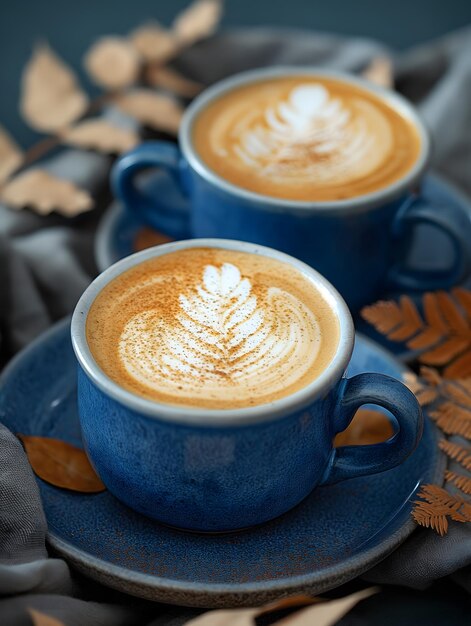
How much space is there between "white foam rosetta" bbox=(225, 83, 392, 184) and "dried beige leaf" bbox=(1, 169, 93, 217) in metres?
0.26

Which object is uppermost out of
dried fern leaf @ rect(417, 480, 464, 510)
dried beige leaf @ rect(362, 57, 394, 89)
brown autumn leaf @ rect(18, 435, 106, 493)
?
brown autumn leaf @ rect(18, 435, 106, 493)

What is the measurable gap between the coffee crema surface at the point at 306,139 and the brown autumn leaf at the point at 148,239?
6.8 inches

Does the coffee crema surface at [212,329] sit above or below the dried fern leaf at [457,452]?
above

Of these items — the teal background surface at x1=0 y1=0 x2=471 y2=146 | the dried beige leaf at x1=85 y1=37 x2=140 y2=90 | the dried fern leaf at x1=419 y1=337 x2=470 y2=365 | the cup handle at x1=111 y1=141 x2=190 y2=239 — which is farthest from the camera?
the teal background surface at x1=0 y1=0 x2=471 y2=146

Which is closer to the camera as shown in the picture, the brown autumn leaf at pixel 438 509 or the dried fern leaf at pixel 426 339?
the brown autumn leaf at pixel 438 509

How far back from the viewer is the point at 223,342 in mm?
983

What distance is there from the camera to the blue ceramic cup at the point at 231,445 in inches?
34.8

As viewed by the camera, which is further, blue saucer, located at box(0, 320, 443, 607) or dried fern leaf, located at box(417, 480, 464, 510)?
dried fern leaf, located at box(417, 480, 464, 510)

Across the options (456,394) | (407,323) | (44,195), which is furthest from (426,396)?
(44,195)

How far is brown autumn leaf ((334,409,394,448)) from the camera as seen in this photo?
1.10 meters

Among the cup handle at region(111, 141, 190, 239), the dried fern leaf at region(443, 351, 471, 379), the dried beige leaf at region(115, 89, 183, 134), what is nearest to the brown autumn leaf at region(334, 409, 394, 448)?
the dried fern leaf at region(443, 351, 471, 379)

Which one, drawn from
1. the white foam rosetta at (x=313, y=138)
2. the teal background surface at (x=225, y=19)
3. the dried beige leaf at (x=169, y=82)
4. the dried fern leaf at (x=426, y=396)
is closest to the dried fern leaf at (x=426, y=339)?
the dried fern leaf at (x=426, y=396)

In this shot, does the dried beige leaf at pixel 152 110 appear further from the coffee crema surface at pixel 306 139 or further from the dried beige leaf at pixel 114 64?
the coffee crema surface at pixel 306 139

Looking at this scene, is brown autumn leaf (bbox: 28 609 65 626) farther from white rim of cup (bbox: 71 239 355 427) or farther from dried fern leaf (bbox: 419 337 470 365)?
dried fern leaf (bbox: 419 337 470 365)
